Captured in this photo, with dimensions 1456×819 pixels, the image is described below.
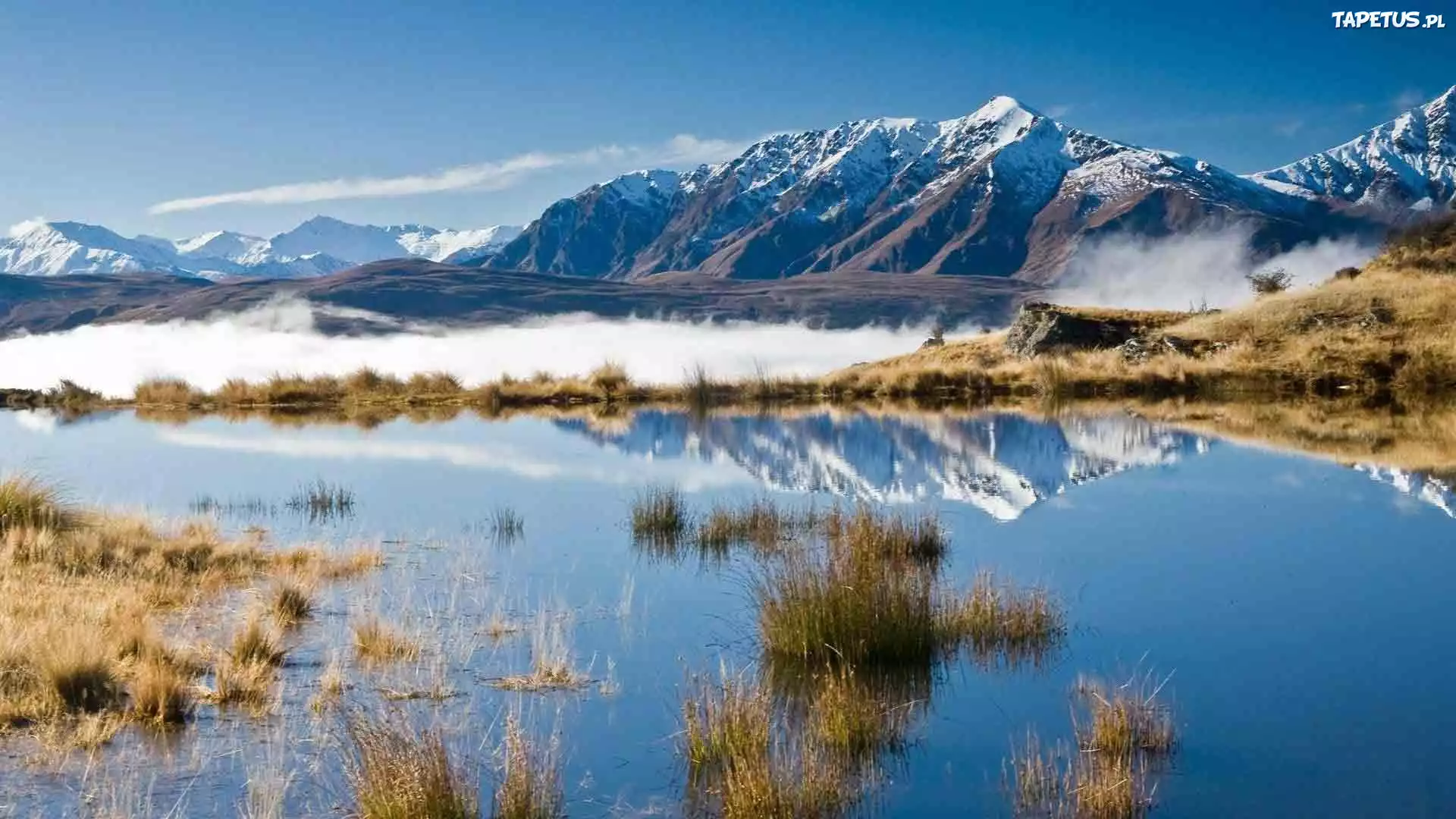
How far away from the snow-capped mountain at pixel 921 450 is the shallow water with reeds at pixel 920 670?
0.13 m

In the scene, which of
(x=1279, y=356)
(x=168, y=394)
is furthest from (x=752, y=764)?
(x=168, y=394)

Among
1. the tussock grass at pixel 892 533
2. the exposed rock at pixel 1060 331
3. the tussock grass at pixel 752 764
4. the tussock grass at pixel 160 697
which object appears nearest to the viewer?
the tussock grass at pixel 752 764

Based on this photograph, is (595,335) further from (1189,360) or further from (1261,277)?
(1189,360)

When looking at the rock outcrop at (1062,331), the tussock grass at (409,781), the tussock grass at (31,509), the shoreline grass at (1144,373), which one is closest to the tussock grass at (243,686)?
the tussock grass at (409,781)

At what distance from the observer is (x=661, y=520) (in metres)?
13.0

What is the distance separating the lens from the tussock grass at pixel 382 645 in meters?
7.83

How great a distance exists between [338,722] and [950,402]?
26656mm

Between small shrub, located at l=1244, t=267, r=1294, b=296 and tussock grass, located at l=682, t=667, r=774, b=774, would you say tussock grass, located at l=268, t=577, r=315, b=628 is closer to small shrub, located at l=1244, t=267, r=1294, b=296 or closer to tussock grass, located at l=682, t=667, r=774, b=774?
tussock grass, located at l=682, t=667, r=774, b=774

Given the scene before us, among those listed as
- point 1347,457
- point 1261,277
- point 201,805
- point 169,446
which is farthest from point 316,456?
point 1261,277

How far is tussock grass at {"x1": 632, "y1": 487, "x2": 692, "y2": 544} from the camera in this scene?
12.6 meters

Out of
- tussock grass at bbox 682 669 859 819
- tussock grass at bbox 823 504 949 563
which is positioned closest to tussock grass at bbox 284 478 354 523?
tussock grass at bbox 823 504 949 563

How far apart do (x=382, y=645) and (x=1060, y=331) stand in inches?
1288

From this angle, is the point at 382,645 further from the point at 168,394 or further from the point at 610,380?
the point at 168,394

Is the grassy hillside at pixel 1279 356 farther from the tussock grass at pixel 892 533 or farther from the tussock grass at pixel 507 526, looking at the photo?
the tussock grass at pixel 507 526
